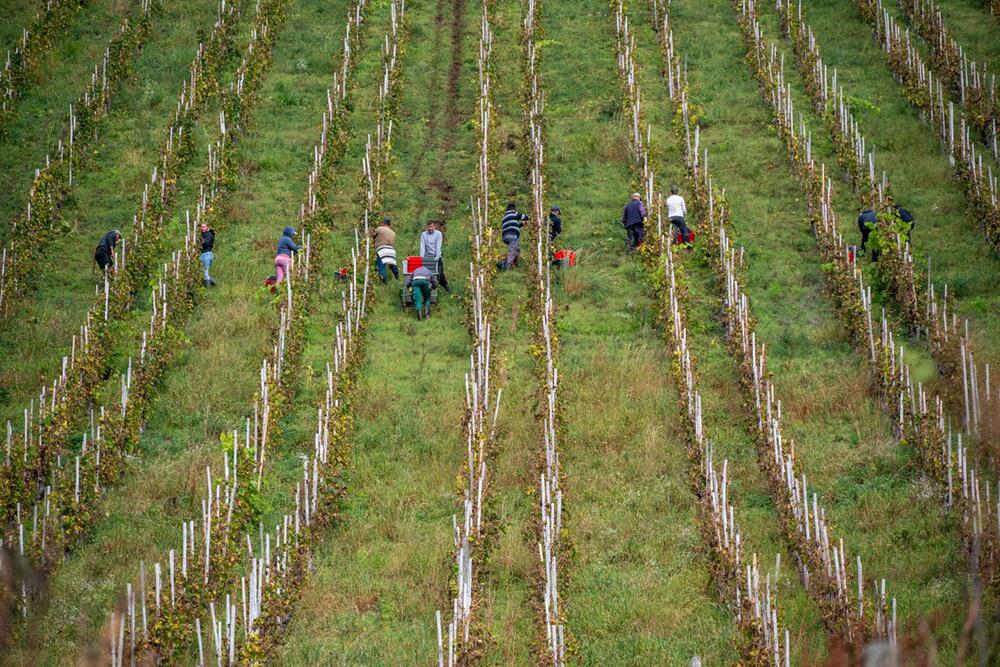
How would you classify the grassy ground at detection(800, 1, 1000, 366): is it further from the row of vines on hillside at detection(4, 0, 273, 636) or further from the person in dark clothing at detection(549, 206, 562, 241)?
the row of vines on hillside at detection(4, 0, 273, 636)

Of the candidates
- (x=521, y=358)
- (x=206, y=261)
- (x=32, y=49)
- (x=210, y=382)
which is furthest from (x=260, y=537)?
(x=32, y=49)

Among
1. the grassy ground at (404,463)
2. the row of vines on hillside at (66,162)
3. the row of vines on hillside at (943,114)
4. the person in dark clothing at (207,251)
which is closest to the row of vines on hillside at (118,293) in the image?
the person in dark clothing at (207,251)

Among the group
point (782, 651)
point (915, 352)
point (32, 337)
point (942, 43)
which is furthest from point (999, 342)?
point (32, 337)

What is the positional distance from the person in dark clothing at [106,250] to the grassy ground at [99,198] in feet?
1.79

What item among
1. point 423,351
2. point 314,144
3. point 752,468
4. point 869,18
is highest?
point 869,18

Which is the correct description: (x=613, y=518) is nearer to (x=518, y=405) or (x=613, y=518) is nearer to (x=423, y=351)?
(x=518, y=405)

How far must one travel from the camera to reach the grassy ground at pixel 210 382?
12.7 meters

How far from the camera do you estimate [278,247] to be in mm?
20234

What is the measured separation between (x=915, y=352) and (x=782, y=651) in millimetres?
6634

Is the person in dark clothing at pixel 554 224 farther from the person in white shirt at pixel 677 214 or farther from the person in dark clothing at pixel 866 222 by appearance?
the person in dark clothing at pixel 866 222

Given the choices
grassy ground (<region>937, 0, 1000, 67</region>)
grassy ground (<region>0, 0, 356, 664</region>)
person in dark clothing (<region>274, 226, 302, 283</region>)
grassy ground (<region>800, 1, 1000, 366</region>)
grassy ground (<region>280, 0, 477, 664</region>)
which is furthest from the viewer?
grassy ground (<region>937, 0, 1000, 67</region>)

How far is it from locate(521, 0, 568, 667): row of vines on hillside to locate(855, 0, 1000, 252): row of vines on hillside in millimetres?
6518

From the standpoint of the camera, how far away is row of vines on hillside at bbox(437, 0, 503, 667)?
36.6 ft

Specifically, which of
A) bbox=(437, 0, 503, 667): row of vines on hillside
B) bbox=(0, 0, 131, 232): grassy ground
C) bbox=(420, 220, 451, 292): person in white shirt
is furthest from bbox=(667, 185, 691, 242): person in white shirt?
bbox=(0, 0, 131, 232): grassy ground
